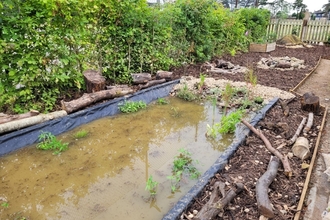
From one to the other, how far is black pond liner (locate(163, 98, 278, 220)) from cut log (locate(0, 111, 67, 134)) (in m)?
2.67

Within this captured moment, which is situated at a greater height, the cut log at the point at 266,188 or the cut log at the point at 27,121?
the cut log at the point at 27,121

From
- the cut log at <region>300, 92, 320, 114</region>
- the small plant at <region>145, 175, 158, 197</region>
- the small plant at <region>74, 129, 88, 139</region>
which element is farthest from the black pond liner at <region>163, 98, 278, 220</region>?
the small plant at <region>74, 129, 88, 139</region>

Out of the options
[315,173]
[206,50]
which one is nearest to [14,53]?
[315,173]

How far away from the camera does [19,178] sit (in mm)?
2785

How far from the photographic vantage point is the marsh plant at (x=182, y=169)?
271cm

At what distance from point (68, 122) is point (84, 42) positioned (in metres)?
1.77

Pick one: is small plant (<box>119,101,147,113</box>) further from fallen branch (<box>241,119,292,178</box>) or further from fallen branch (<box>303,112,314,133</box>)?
fallen branch (<box>303,112,314,133</box>)

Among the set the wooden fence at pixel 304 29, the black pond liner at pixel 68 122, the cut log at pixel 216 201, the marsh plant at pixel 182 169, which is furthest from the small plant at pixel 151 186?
the wooden fence at pixel 304 29

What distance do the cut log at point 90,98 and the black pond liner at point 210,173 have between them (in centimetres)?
253

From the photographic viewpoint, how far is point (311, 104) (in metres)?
4.50

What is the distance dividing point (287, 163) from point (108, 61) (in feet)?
14.4

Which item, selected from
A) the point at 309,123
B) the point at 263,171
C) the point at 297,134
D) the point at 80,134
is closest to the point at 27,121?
the point at 80,134

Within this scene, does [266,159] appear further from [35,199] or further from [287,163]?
[35,199]

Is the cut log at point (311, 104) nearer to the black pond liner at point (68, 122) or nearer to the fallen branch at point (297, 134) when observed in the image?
the fallen branch at point (297, 134)
